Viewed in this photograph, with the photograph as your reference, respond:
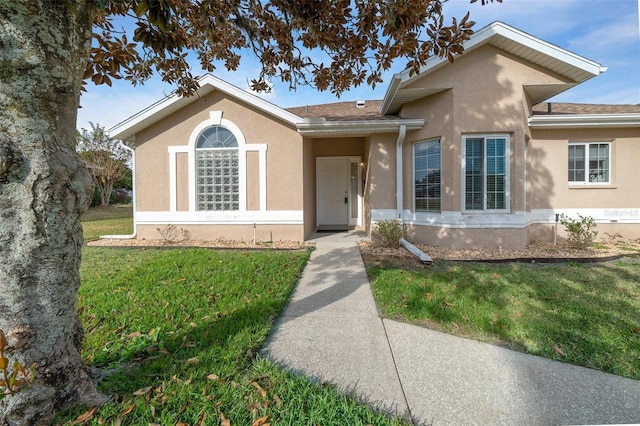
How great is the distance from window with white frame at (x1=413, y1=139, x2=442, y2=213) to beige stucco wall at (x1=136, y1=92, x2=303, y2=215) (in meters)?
3.31

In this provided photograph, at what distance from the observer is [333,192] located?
10672mm

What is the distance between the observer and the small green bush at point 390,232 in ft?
23.8

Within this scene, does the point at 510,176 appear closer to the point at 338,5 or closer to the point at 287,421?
the point at 338,5

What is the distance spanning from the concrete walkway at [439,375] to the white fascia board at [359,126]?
5.33 m

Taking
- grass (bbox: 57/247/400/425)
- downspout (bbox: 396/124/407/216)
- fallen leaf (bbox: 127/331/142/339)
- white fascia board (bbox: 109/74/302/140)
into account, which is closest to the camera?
grass (bbox: 57/247/400/425)

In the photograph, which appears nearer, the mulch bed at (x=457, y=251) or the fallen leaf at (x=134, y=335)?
the fallen leaf at (x=134, y=335)

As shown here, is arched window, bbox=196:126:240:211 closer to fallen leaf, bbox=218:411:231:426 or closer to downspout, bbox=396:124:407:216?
downspout, bbox=396:124:407:216

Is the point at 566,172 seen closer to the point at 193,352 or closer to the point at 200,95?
the point at 193,352

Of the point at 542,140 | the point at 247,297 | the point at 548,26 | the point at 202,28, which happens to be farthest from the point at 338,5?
the point at 542,140

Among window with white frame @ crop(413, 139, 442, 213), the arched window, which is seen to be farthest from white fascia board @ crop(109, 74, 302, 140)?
window with white frame @ crop(413, 139, 442, 213)

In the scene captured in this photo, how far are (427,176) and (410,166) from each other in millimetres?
575

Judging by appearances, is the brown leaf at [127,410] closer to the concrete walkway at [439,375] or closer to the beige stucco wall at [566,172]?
the concrete walkway at [439,375]

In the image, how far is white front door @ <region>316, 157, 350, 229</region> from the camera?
10.6m

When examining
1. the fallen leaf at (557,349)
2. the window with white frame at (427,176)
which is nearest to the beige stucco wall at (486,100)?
the window with white frame at (427,176)
